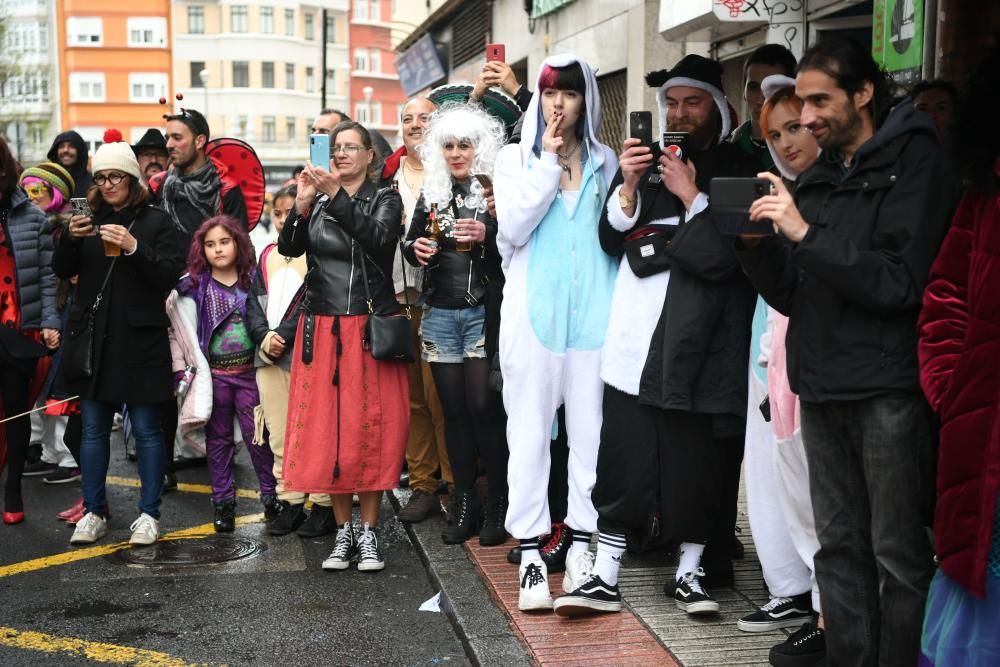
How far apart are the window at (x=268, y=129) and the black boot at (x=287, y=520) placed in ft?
241

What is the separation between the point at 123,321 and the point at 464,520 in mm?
2086

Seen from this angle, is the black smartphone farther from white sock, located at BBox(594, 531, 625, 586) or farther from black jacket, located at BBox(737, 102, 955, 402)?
white sock, located at BBox(594, 531, 625, 586)

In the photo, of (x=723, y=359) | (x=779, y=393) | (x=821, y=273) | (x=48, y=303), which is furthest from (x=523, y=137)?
(x=48, y=303)

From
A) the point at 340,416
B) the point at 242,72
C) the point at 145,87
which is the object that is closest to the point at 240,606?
the point at 340,416

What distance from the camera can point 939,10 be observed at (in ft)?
15.3

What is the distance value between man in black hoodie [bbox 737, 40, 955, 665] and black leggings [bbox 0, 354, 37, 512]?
4.65 m

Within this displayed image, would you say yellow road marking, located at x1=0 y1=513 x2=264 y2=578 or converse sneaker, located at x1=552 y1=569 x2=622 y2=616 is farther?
yellow road marking, located at x1=0 y1=513 x2=264 y2=578

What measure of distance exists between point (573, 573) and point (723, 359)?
112cm

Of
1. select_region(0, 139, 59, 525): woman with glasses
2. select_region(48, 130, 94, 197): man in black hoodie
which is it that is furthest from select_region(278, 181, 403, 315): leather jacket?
select_region(48, 130, 94, 197): man in black hoodie

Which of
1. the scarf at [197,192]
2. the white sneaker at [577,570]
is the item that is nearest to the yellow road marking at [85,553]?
the scarf at [197,192]

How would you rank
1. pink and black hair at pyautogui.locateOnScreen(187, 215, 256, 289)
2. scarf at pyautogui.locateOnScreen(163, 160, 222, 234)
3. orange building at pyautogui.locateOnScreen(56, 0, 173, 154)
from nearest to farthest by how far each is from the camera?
1. pink and black hair at pyautogui.locateOnScreen(187, 215, 256, 289)
2. scarf at pyautogui.locateOnScreen(163, 160, 222, 234)
3. orange building at pyautogui.locateOnScreen(56, 0, 173, 154)

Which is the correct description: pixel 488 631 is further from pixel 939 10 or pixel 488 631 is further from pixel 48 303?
pixel 48 303

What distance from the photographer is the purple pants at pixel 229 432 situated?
680cm

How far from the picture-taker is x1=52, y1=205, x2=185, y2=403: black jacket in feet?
20.8
